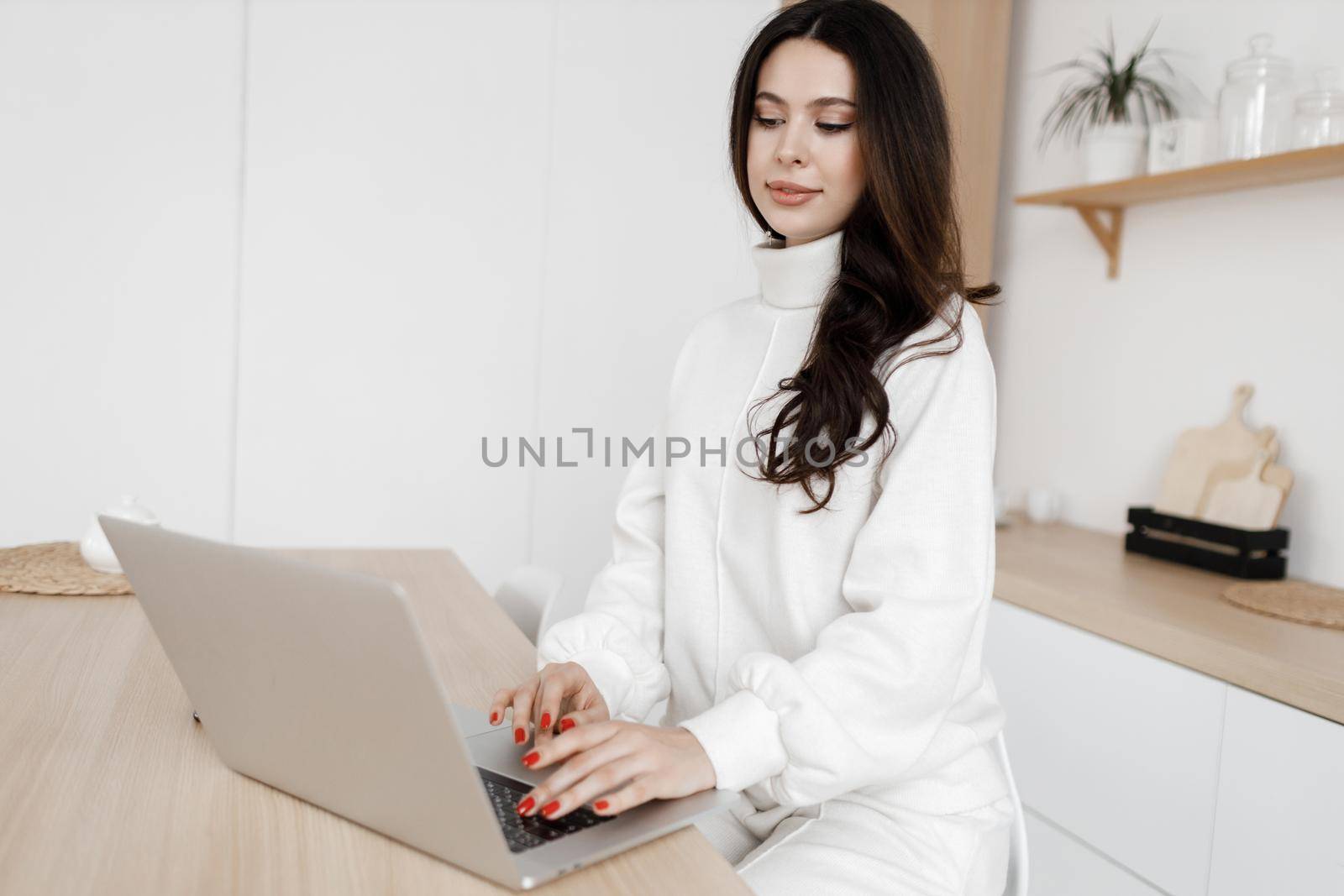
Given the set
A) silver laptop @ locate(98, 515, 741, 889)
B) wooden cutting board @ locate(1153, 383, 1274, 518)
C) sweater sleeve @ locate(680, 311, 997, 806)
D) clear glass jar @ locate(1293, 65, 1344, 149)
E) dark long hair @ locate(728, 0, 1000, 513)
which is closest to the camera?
silver laptop @ locate(98, 515, 741, 889)

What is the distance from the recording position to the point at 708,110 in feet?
10.5

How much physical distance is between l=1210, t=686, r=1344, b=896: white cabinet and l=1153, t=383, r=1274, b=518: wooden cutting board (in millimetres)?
782

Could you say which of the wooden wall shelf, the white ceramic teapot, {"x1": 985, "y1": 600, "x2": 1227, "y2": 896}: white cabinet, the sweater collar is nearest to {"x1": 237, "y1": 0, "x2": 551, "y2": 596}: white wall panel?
the white ceramic teapot

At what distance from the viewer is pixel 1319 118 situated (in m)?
1.93

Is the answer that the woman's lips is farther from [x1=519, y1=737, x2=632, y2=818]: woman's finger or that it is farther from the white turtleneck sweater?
[x1=519, y1=737, x2=632, y2=818]: woman's finger

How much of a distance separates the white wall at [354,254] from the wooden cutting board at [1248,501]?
61.6 inches

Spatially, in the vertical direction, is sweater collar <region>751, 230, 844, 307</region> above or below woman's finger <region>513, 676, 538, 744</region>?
above

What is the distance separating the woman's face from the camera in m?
1.15

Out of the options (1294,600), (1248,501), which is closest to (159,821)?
(1294,600)

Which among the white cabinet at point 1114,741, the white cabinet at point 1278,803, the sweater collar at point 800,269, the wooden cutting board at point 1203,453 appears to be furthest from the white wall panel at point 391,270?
the white cabinet at point 1278,803

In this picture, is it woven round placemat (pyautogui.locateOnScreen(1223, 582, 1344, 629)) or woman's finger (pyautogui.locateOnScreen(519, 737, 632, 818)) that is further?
woven round placemat (pyautogui.locateOnScreen(1223, 582, 1344, 629))

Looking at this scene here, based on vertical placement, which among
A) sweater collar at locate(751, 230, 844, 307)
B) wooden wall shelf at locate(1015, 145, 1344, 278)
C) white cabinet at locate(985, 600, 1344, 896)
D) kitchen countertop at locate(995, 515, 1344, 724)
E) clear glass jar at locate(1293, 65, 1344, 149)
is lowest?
white cabinet at locate(985, 600, 1344, 896)

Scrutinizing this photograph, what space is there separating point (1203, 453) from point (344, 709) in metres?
2.11

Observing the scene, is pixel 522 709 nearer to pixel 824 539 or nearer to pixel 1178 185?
pixel 824 539
